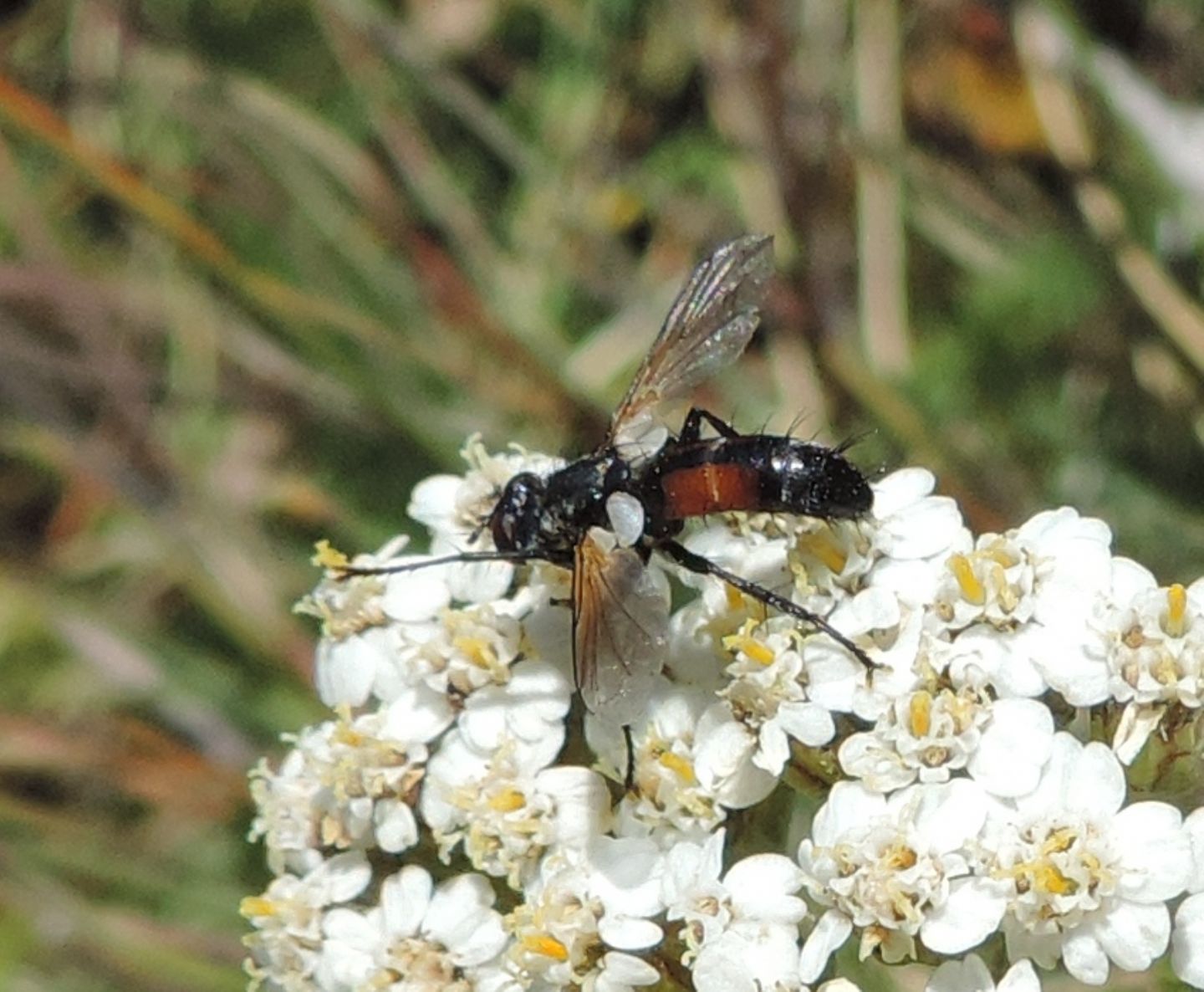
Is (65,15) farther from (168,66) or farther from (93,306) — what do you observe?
(93,306)

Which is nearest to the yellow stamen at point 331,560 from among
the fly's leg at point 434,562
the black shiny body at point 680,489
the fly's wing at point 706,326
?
the fly's leg at point 434,562

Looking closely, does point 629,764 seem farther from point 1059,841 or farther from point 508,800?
point 1059,841

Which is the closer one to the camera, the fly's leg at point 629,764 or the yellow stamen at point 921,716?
the yellow stamen at point 921,716

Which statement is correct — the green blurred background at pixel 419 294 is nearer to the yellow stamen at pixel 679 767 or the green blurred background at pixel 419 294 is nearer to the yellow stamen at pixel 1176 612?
the yellow stamen at pixel 1176 612

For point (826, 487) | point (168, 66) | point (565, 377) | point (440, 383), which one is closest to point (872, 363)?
point (565, 377)

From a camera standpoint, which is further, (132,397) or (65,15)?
(65,15)

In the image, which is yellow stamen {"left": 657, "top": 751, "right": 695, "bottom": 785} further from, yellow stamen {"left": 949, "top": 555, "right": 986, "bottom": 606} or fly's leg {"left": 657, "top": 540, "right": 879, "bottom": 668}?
yellow stamen {"left": 949, "top": 555, "right": 986, "bottom": 606}

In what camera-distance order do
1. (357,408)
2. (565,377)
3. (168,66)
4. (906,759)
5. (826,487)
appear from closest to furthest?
(906,759), (826,487), (565,377), (357,408), (168,66)

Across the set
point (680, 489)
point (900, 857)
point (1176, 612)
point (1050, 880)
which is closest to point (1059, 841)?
point (1050, 880)
